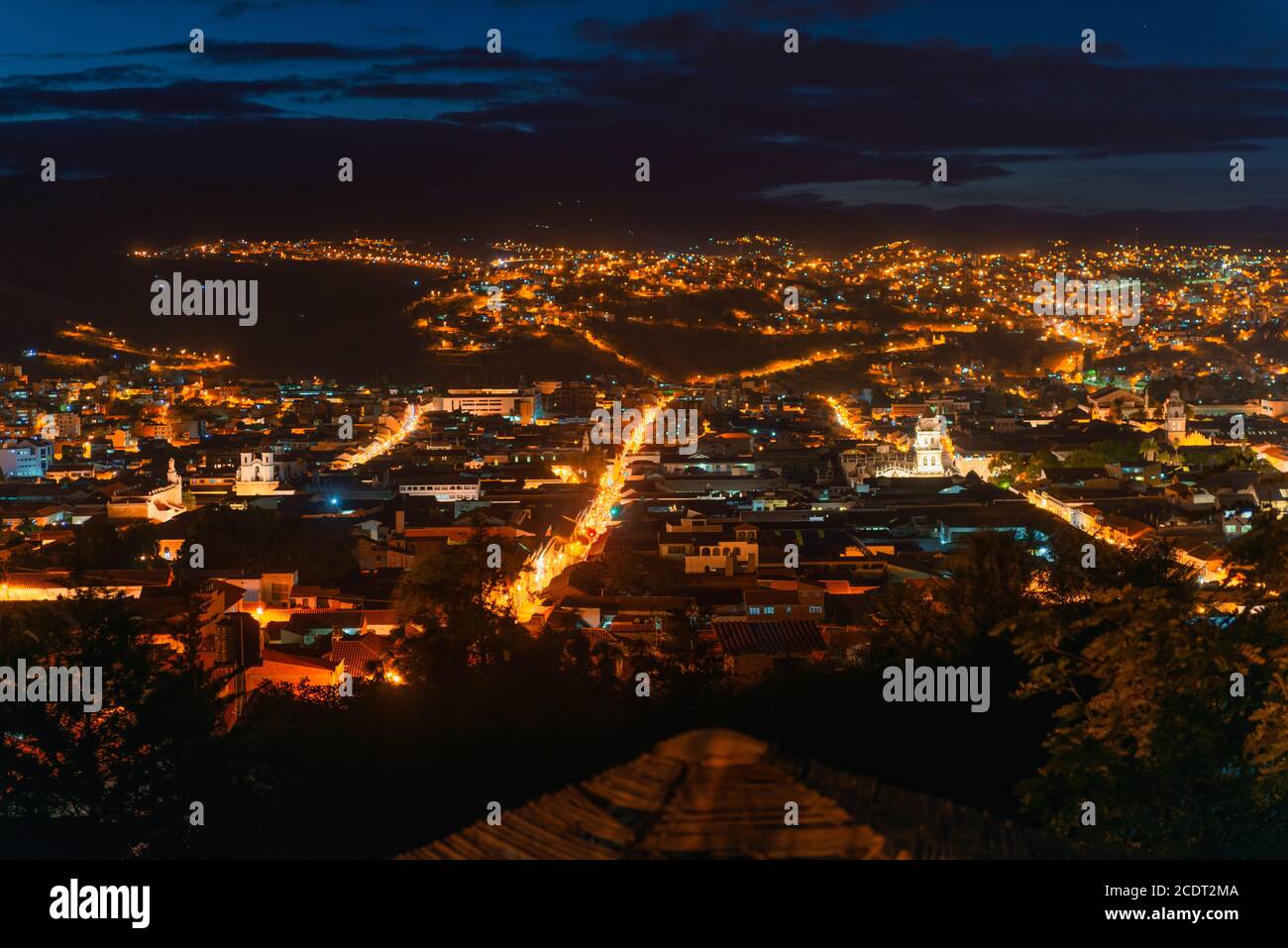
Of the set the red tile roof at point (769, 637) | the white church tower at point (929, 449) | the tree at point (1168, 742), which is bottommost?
the red tile roof at point (769, 637)

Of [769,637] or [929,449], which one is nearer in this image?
[769,637]

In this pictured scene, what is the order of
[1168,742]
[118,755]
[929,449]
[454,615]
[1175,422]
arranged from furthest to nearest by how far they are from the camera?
[1175,422] < [929,449] < [454,615] < [118,755] < [1168,742]

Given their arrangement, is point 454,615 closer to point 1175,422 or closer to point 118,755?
point 118,755

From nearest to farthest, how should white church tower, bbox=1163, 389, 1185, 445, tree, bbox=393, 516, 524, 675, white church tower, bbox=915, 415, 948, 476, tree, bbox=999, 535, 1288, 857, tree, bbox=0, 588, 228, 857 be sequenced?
tree, bbox=999, 535, 1288, 857
tree, bbox=0, 588, 228, 857
tree, bbox=393, 516, 524, 675
white church tower, bbox=915, 415, 948, 476
white church tower, bbox=1163, 389, 1185, 445

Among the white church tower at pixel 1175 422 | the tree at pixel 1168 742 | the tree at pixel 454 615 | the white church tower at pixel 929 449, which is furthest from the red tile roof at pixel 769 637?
the white church tower at pixel 1175 422

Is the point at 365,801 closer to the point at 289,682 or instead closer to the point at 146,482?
the point at 289,682

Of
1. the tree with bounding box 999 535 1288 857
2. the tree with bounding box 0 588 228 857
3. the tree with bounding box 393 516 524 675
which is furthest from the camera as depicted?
the tree with bounding box 393 516 524 675

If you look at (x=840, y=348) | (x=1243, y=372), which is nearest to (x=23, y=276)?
(x=840, y=348)

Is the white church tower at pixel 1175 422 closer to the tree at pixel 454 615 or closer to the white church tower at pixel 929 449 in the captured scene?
the white church tower at pixel 929 449

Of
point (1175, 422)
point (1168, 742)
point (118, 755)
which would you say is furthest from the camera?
point (1175, 422)

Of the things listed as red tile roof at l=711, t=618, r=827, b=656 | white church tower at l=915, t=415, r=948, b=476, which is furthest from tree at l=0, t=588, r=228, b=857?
white church tower at l=915, t=415, r=948, b=476

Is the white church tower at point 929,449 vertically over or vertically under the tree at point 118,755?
over

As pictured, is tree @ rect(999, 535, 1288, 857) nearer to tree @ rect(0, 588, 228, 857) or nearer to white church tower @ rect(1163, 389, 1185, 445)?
tree @ rect(0, 588, 228, 857)

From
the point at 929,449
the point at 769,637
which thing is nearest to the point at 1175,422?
the point at 929,449
